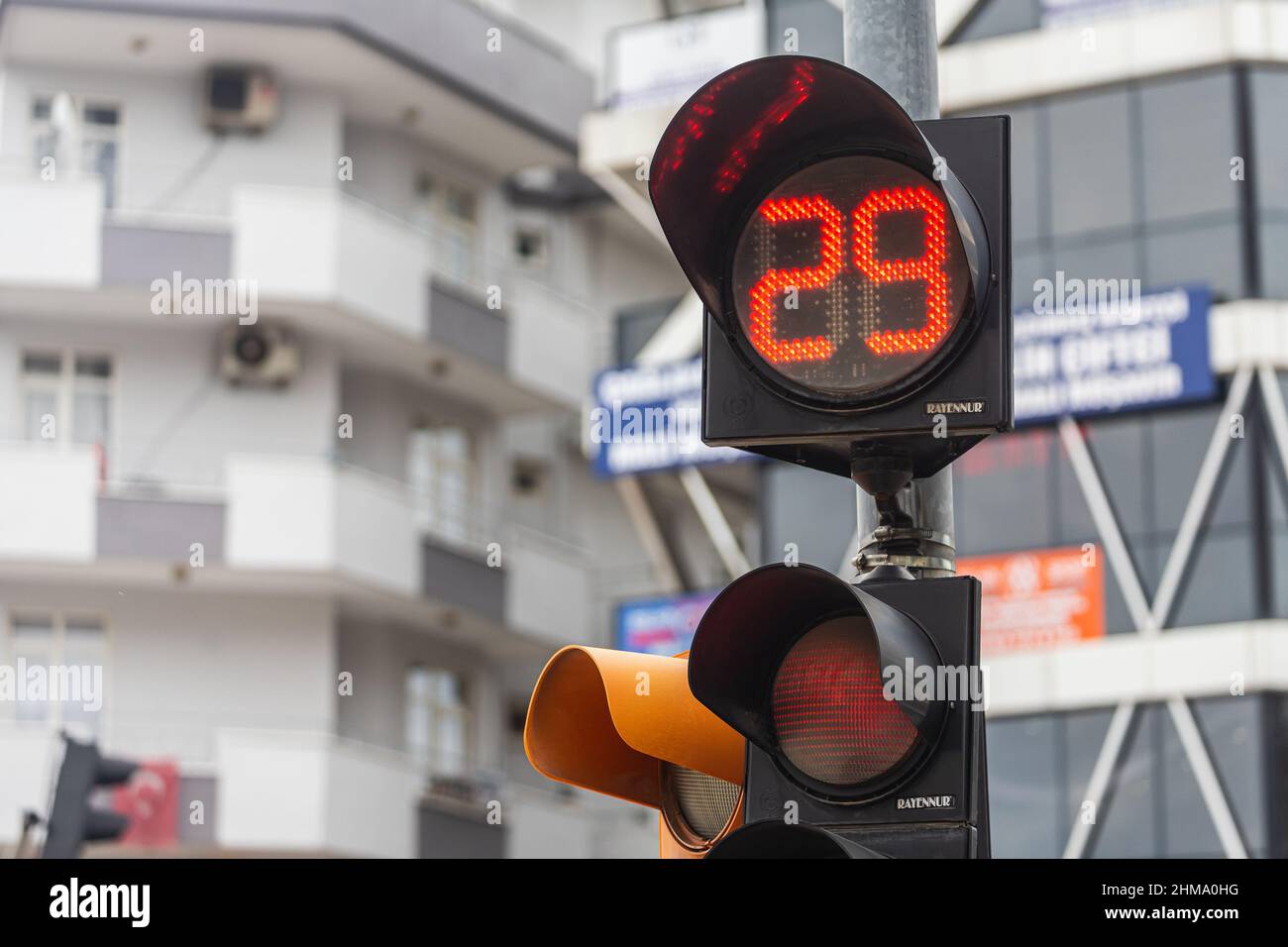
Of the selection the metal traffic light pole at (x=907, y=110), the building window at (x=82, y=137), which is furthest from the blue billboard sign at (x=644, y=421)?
the metal traffic light pole at (x=907, y=110)

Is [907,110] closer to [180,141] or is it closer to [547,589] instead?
[180,141]

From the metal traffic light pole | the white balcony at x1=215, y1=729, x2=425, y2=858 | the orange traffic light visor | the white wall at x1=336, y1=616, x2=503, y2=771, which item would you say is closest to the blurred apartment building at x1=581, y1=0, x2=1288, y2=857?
the white balcony at x1=215, y1=729, x2=425, y2=858

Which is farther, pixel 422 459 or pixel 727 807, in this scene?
pixel 422 459

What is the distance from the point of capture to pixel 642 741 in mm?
4688

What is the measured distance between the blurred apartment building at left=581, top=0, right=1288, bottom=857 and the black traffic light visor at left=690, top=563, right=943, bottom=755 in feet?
71.0

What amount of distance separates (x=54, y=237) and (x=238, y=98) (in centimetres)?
309

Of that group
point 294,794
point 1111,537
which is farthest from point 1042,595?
point 294,794

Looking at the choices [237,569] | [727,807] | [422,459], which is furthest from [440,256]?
[727,807]

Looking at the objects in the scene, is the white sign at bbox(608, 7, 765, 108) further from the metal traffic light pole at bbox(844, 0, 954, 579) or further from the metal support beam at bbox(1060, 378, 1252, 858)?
the metal traffic light pole at bbox(844, 0, 954, 579)

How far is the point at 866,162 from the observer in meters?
4.31

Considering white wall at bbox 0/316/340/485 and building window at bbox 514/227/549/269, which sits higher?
building window at bbox 514/227/549/269

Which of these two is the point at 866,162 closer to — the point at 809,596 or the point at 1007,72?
the point at 809,596

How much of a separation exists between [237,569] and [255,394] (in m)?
2.58

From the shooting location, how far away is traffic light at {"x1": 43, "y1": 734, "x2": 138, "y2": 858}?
11.5 m
